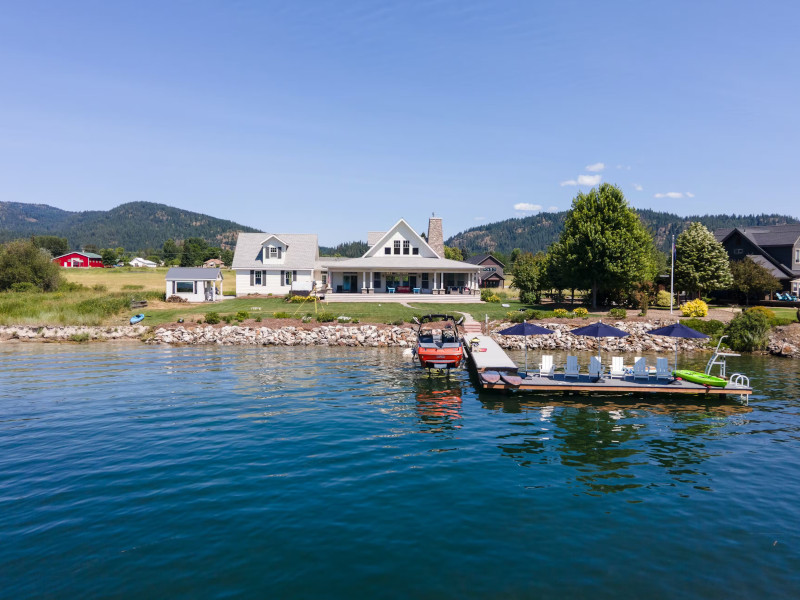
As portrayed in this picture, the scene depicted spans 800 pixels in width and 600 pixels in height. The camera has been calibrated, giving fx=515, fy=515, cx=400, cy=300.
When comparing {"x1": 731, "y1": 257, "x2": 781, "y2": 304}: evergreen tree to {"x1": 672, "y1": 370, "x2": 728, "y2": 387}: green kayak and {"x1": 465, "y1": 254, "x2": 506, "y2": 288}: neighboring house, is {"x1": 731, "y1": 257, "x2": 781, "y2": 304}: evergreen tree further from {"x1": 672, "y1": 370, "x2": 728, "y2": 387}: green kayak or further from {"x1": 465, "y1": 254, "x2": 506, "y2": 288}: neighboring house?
{"x1": 465, "y1": 254, "x2": 506, "y2": 288}: neighboring house

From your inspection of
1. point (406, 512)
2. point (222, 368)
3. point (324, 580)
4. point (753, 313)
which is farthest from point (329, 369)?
point (753, 313)

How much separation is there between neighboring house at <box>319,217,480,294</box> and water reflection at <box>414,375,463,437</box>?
28.5 metres

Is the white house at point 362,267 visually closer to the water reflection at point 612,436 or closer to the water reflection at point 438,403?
the water reflection at point 438,403

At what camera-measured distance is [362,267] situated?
5272 centimetres

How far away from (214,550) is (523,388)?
603 inches

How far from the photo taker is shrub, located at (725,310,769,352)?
35344 millimetres

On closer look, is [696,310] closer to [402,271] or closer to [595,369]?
[595,369]

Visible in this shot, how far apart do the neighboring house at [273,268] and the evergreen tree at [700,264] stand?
40371mm

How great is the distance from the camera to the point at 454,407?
2045cm

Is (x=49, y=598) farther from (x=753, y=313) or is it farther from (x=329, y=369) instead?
(x=753, y=313)

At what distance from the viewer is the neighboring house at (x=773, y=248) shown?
189 feet

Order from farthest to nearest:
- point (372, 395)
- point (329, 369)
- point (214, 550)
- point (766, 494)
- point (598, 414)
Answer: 1. point (329, 369)
2. point (372, 395)
3. point (598, 414)
4. point (766, 494)
5. point (214, 550)

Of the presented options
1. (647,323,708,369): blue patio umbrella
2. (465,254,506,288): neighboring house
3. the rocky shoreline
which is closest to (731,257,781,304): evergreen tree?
the rocky shoreline

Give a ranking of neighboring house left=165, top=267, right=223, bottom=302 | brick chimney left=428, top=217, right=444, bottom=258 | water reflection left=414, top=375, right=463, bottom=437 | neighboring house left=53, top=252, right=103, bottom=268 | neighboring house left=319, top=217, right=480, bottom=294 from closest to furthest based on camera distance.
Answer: water reflection left=414, top=375, right=463, bottom=437 → neighboring house left=165, top=267, right=223, bottom=302 → neighboring house left=319, top=217, right=480, bottom=294 → brick chimney left=428, top=217, right=444, bottom=258 → neighboring house left=53, top=252, right=103, bottom=268
